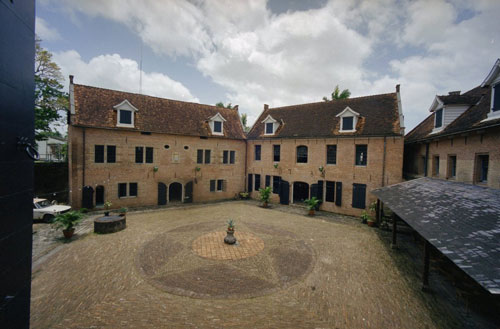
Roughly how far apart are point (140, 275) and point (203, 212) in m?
9.67

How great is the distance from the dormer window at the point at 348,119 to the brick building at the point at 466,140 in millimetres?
4647

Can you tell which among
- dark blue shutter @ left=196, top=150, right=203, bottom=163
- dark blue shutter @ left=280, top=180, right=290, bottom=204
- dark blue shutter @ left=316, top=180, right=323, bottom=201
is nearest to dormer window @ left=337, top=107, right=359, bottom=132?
dark blue shutter @ left=316, top=180, right=323, bottom=201

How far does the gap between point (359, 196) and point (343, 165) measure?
2853mm

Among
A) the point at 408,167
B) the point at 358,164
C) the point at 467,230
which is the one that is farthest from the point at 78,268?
the point at 408,167

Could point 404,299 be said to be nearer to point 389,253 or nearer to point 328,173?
point 389,253

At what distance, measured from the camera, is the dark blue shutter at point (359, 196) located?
1741 centimetres

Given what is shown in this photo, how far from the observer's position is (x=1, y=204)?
345cm

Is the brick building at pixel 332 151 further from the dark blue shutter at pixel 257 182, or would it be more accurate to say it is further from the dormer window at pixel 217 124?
the dormer window at pixel 217 124

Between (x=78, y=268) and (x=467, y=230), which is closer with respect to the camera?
(x=467, y=230)

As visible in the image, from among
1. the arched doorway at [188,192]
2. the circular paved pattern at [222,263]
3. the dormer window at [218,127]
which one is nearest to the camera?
the circular paved pattern at [222,263]

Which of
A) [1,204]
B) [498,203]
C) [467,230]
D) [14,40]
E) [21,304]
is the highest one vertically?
[14,40]

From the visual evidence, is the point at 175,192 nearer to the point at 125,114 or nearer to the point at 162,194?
the point at 162,194

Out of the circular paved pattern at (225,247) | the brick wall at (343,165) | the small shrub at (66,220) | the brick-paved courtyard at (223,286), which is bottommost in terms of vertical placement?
the brick-paved courtyard at (223,286)

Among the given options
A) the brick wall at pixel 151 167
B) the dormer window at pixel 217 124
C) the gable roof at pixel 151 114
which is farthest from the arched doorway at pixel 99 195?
the dormer window at pixel 217 124
